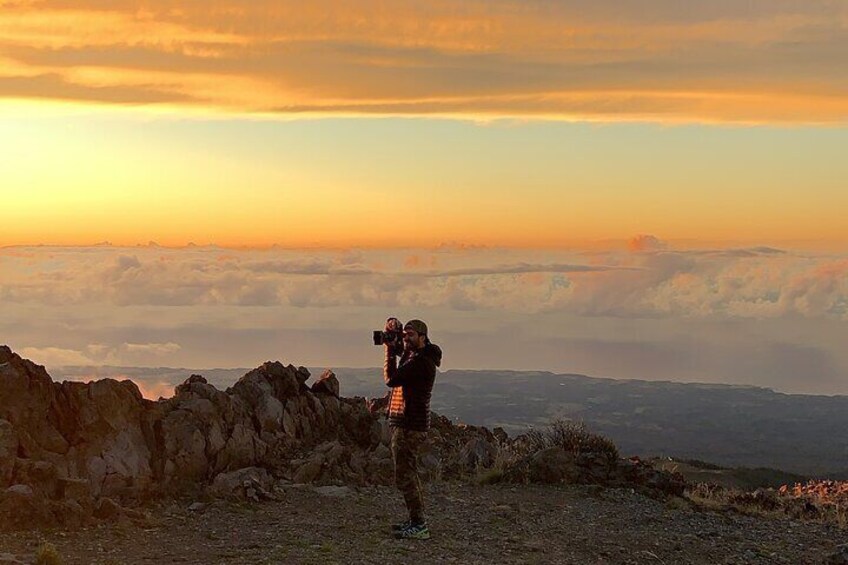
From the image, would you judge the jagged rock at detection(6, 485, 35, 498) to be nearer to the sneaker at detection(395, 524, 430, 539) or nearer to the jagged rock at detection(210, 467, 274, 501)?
the jagged rock at detection(210, 467, 274, 501)

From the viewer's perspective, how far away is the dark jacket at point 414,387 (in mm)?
15859

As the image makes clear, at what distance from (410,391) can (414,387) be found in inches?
3.6

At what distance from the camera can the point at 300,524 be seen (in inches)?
706

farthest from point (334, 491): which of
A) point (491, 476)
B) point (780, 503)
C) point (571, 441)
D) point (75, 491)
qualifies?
Answer: point (780, 503)

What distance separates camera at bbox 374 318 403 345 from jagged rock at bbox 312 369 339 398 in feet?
30.4

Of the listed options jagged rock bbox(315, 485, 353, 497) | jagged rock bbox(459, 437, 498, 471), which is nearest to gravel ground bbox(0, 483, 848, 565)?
jagged rock bbox(315, 485, 353, 497)

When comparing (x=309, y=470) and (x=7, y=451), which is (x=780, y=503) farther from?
(x=7, y=451)

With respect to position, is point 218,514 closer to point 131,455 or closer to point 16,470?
point 131,455

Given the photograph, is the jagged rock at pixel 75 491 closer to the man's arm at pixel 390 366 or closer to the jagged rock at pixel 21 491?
the jagged rock at pixel 21 491

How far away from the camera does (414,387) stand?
52.1ft

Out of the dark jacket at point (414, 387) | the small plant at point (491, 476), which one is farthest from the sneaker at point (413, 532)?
the small plant at point (491, 476)

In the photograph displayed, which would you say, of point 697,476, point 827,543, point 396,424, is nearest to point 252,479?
point 396,424

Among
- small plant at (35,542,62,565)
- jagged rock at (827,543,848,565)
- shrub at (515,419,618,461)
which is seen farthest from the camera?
shrub at (515,419,618,461)

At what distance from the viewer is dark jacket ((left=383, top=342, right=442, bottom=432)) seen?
15.9 meters
